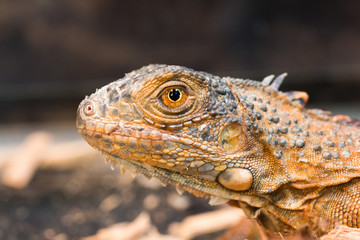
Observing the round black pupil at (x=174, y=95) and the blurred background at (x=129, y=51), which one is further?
the blurred background at (x=129, y=51)

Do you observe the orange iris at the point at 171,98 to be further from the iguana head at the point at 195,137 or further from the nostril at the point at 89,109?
the nostril at the point at 89,109

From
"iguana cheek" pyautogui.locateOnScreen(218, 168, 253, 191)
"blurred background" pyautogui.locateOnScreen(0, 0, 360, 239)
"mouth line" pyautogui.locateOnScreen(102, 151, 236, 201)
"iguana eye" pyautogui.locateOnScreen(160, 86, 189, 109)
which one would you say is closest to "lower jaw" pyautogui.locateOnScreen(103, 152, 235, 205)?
"mouth line" pyautogui.locateOnScreen(102, 151, 236, 201)

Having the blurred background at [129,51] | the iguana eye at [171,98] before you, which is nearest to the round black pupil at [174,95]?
the iguana eye at [171,98]

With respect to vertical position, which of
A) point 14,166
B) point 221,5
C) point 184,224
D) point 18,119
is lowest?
point 184,224

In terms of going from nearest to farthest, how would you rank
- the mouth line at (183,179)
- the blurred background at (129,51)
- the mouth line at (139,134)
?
the mouth line at (139,134) → the mouth line at (183,179) → the blurred background at (129,51)

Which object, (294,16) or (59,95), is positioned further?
(59,95)

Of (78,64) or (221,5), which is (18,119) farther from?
(221,5)

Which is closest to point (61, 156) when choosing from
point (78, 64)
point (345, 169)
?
point (78, 64)

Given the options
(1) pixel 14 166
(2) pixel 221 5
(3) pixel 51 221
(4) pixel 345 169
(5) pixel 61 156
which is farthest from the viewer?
(2) pixel 221 5
